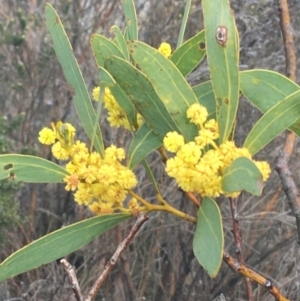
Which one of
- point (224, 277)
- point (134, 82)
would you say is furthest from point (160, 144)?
point (224, 277)

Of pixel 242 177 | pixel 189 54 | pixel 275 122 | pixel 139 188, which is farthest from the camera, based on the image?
pixel 139 188

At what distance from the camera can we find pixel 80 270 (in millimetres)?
2762

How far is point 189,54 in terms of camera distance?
795 millimetres

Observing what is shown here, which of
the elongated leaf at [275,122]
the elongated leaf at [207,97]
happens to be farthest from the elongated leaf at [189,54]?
the elongated leaf at [275,122]

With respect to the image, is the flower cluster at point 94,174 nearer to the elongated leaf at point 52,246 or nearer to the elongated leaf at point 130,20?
the elongated leaf at point 52,246

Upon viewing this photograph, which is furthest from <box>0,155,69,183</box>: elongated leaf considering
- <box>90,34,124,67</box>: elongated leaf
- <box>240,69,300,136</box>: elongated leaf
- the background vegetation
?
the background vegetation

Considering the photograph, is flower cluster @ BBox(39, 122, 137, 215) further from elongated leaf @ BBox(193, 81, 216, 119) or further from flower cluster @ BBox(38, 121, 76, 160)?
elongated leaf @ BBox(193, 81, 216, 119)

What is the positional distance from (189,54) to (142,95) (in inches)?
5.3

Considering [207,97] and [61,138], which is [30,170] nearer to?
[61,138]

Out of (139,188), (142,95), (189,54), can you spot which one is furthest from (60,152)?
(139,188)

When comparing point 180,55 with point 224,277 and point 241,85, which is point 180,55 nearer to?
point 241,85

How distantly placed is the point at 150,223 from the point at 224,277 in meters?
0.49

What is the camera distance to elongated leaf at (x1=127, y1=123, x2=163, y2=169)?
732 mm

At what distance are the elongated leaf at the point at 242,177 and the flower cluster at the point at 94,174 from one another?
0.13 metres
